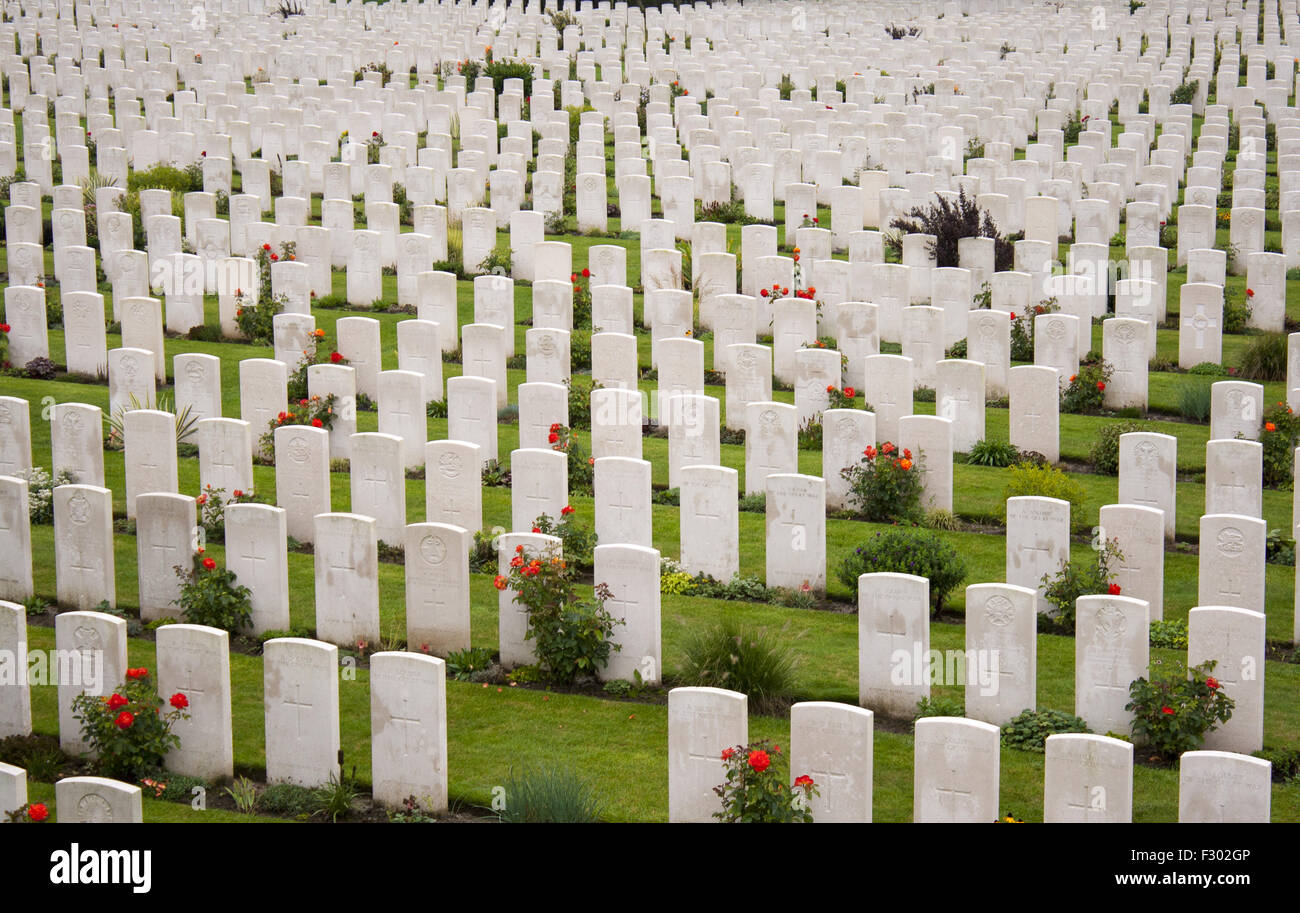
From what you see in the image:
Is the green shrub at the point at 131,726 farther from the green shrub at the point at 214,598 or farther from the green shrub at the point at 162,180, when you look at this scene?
the green shrub at the point at 162,180

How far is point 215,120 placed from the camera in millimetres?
25406

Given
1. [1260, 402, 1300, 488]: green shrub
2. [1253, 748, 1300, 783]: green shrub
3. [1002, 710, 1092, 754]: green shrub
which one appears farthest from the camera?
[1260, 402, 1300, 488]: green shrub

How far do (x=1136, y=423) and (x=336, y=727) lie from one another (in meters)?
9.28

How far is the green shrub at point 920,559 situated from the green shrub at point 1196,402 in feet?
16.7

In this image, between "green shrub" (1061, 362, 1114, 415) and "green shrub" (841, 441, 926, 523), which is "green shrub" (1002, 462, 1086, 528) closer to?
"green shrub" (841, 441, 926, 523)

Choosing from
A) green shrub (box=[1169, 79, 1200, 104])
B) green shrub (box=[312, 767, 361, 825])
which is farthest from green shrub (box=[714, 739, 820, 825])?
green shrub (box=[1169, 79, 1200, 104])

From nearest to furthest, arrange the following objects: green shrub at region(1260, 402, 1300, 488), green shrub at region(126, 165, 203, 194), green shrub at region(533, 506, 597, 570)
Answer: green shrub at region(533, 506, 597, 570)
green shrub at region(1260, 402, 1300, 488)
green shrub at region(126, 165, 203, 194)

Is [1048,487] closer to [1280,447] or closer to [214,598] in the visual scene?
[1280,447]

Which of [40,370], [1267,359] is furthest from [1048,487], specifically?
[40,370]

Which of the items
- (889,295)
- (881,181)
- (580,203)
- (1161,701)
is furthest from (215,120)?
(1161,701)

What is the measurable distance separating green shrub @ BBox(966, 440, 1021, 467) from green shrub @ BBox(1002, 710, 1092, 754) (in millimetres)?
5129

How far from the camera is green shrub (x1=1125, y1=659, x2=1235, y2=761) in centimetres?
980

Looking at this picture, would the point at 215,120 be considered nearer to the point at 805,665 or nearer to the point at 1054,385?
the point at 1054,385
